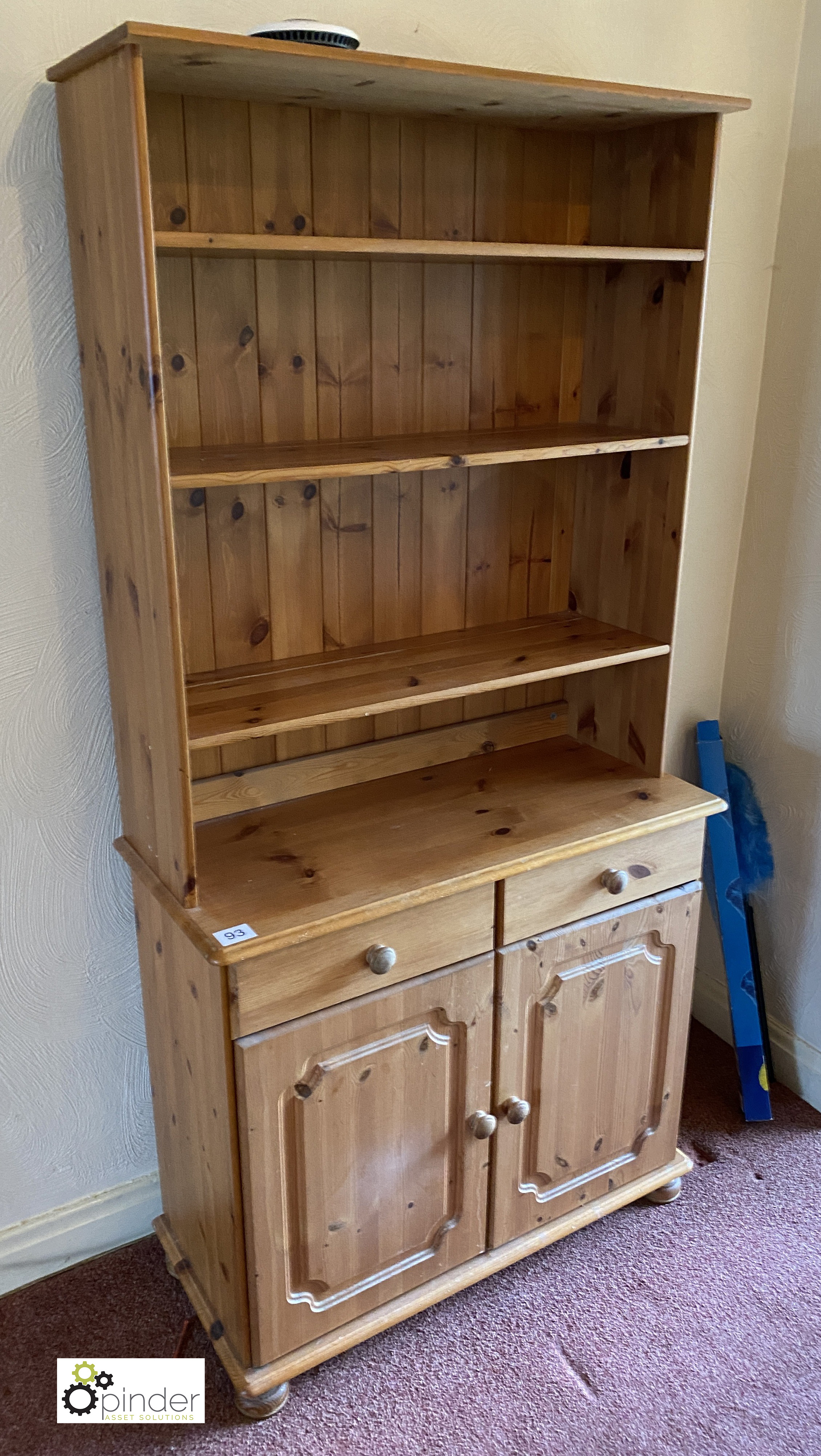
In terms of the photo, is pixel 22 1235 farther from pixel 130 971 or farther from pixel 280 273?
pixel 280 273

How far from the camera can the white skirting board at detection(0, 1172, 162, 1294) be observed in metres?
1.98

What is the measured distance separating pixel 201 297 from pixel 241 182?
17 centimetres

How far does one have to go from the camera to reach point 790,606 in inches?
92.7

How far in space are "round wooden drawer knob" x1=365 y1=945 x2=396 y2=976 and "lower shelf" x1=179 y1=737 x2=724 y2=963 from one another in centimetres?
5

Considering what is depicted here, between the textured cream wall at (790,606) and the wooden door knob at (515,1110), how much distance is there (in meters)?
0.92

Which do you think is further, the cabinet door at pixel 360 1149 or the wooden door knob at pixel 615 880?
the wooden door knob at pixel 615 880

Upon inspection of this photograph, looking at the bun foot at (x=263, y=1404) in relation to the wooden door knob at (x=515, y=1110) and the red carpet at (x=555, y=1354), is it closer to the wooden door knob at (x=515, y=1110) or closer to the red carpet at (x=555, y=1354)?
the red carpet at (x=555, y=1354)

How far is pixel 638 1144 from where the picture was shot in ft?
6.93

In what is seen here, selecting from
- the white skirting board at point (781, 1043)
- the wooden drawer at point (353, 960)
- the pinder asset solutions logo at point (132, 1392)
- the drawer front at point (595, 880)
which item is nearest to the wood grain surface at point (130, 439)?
the wooden drawer at point (353, 960)

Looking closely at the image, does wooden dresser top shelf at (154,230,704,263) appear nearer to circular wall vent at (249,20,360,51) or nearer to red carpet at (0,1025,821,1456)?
Answer: circular wall vent at (249,20,360,51)

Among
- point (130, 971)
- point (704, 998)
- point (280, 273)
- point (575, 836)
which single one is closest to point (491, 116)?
point (280, 273)

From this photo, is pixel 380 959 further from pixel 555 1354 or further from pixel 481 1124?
pixel 555 1354

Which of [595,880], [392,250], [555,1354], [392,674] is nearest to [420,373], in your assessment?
[392,250]

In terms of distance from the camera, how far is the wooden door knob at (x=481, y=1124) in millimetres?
1821
